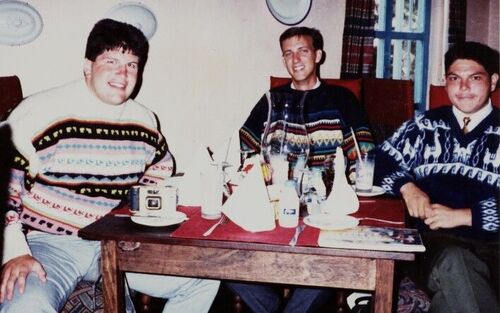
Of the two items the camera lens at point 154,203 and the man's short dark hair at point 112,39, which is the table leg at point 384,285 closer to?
the camera lens at point 154,203

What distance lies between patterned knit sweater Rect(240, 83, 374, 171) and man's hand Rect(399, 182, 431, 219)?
0.76 metres

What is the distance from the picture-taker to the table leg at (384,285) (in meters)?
1.23

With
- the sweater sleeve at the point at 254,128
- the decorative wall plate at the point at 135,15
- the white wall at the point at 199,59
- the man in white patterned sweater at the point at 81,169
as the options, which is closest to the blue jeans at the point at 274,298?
the man in white patterned sweater at the point at 81,169

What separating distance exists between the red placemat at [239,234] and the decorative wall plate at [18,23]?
10.3ft

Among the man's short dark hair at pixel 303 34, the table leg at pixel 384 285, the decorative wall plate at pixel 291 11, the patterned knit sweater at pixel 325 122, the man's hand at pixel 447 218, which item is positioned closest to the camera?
the table leg at pixel 384 285

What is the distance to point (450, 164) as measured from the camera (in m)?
2.00

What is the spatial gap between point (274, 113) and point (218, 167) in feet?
1.47

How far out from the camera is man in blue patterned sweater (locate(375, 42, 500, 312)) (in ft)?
5.77

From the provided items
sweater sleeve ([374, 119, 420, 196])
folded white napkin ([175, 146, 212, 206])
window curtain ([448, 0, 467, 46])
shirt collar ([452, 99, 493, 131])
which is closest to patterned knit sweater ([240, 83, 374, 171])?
sweater sleeve ([374, 119, 420, 196])

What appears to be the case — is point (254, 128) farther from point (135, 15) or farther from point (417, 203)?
point (135, 15)

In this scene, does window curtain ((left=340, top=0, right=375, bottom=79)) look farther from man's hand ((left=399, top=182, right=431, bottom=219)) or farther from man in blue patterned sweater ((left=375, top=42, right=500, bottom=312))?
man's hand ((left=399, top=182, right=431, bottom=219))

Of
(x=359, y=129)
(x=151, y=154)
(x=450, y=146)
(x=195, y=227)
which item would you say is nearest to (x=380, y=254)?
(x=195, y=227)

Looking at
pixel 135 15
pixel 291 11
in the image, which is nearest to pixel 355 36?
pixel 291 11

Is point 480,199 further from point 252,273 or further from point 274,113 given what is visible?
point 252,273
